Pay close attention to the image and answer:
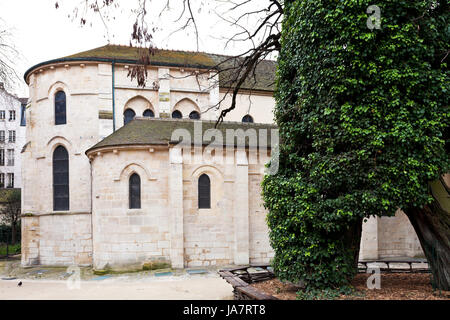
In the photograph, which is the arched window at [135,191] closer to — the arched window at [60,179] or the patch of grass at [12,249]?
the arched window at [60,179]

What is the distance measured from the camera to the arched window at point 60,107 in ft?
68.9

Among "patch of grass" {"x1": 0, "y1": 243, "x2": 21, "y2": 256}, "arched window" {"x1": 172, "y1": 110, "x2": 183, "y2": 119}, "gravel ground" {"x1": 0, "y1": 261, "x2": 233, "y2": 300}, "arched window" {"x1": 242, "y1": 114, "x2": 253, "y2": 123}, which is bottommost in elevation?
"patch of grass" {"x1": 0, "y1": 243, "x2": 21, "y2": 256}

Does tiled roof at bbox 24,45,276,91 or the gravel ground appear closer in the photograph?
the gravel ground

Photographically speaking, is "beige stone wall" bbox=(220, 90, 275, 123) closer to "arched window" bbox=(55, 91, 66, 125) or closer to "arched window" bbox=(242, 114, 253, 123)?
"arched window" bbox=(242, 114, 253, 123)

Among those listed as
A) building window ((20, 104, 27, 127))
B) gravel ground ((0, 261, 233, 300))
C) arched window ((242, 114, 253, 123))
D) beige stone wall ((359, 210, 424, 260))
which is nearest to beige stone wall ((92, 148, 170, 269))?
gravel ground ((0, 261, 233, 300))

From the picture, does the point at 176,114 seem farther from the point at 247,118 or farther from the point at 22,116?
the point at 22,116

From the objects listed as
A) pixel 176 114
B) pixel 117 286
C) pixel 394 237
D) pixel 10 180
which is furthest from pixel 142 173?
pixel 10 180

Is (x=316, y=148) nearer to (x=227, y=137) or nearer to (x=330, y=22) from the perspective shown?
(x=330, y=22)

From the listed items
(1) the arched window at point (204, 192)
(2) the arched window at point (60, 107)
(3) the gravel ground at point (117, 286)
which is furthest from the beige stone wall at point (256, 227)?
(2) the arched window at point (60, 107)

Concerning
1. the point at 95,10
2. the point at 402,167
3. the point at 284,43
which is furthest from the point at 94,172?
the point at 402,167

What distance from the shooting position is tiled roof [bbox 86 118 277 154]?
16750 mm

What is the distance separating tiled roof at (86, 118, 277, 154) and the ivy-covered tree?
9319mm

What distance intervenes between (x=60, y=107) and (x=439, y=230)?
65.0 feet

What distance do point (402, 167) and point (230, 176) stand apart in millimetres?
10810
